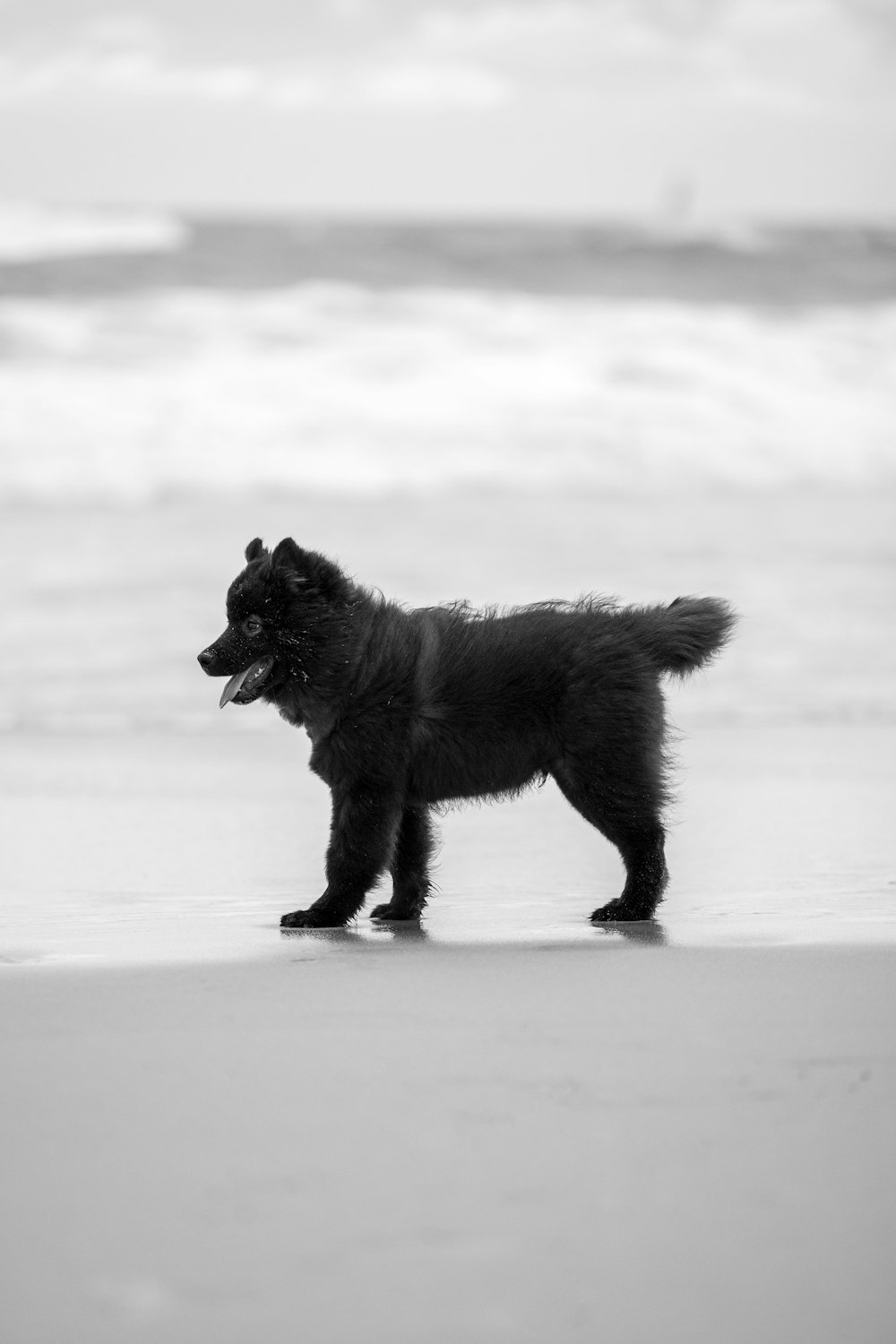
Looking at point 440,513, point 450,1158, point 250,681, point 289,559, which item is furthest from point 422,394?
point 450,1158

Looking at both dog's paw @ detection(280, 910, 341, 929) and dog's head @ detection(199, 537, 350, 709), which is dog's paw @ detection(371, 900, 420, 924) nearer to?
dog's paw @ detection(280, 910, 341, 929)

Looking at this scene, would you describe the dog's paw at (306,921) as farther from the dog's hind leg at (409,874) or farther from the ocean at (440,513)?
the dog's hind leg at (409,874)

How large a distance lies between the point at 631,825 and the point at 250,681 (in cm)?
115

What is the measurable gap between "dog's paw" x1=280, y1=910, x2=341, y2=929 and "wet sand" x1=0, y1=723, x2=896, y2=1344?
125 millimetres

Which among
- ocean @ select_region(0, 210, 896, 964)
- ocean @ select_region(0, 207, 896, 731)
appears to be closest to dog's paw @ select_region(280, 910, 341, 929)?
ocean @ select_region(0, 210, 896, 964)

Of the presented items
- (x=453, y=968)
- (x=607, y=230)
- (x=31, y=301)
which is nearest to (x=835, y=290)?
(x=607, y=230)

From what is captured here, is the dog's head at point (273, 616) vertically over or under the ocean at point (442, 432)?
under

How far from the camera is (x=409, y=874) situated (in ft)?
16.8

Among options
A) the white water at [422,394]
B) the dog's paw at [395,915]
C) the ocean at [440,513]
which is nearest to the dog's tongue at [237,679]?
the ocean at [440,513]

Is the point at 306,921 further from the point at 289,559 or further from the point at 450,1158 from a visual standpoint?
the point at 450,1158

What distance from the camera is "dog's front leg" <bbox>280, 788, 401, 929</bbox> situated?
4.87 m

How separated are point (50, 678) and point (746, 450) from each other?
812 centimetres

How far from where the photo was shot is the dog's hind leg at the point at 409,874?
511 centimetres

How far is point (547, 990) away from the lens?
12.4 ft
